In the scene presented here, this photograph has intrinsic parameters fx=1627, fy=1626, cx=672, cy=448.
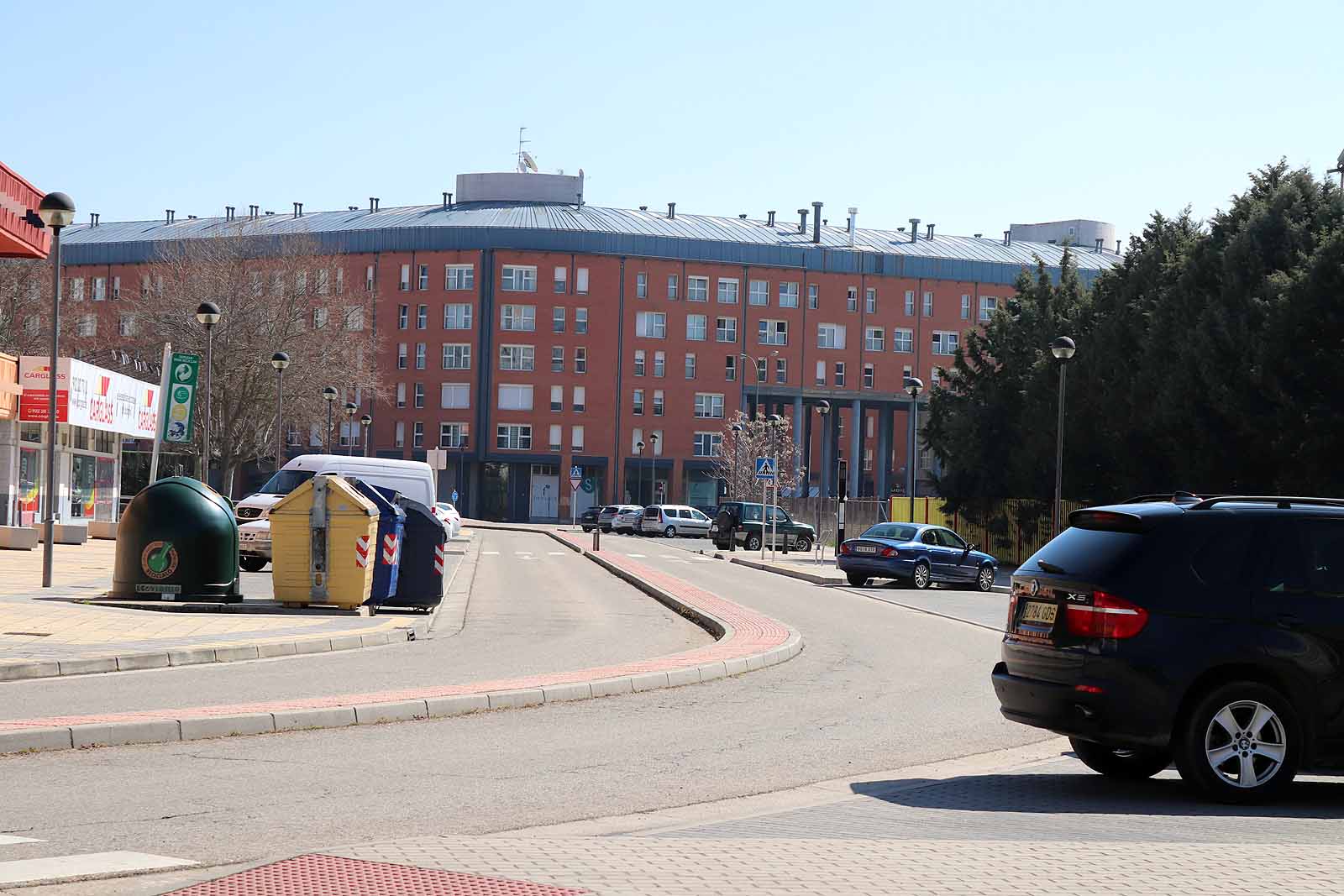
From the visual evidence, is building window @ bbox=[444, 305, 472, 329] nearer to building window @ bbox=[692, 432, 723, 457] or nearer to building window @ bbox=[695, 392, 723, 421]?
building window @ bbox=[695, 392, 723, 421]

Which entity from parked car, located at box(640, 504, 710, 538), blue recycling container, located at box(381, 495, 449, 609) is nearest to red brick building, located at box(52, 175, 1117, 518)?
parked car, located at box(640, 504, 710, 538)

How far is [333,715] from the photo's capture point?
11.1 metres

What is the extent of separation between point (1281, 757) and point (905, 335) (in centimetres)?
10268

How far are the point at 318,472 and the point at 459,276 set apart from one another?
2862 inches

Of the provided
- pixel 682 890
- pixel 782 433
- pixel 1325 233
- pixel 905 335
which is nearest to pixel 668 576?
pixel 1325 233

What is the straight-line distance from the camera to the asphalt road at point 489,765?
748cm

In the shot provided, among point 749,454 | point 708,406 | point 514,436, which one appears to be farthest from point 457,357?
point 749,454

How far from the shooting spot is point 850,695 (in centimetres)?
1448

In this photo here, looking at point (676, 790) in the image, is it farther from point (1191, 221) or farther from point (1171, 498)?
point (1191, 221)

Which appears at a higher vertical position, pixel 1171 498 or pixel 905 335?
pixel 905 335

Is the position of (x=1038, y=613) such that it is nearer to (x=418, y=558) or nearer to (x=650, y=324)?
(x=418, y=558)

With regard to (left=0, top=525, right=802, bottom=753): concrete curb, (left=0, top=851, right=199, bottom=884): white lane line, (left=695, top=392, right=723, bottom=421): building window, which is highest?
(left=695, top=392, right=723, bottom=421): building window

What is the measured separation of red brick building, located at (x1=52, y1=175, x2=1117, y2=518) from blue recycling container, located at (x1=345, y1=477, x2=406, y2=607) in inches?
3185

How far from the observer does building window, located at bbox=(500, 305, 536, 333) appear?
104 meters
